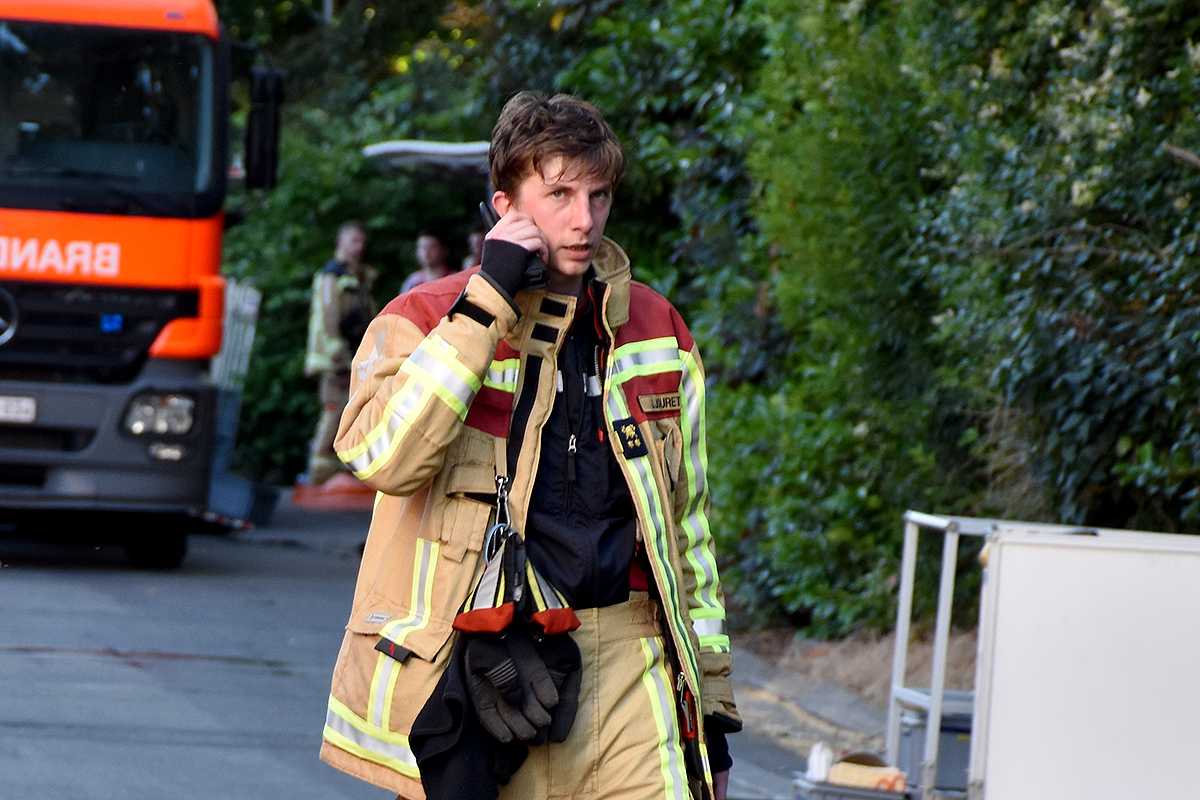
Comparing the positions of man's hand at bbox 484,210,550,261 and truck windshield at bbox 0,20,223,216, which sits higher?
truck windshield at bbox 0,20,223,216

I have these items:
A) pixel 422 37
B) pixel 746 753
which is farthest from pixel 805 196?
pixel 422 37

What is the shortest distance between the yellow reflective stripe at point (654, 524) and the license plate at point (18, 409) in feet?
26.2

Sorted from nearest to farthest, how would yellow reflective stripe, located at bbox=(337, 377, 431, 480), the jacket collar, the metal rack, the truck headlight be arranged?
yellow reflective stripe, located at bbox=(337, 377, 431, 480) → the jacket collar → the metal rack → the truck headlight

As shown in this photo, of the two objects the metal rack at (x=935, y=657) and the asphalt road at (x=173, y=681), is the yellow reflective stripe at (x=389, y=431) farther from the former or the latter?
the asphalt road at (x=173, y=681)

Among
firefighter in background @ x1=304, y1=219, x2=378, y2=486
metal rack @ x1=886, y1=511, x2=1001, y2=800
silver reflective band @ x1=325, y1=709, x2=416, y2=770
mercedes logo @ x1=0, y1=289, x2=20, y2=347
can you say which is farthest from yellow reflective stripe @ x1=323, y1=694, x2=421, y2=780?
firefighter in background @ x1=304, y1=219, x2=378, y2=486

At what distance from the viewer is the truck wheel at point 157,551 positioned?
11.5 meters

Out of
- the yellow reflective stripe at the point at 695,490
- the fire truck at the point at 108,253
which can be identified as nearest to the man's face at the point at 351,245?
the fire truck at the point at 108,253

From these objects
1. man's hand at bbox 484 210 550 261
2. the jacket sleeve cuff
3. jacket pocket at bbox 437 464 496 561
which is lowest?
jacket pocket at bbox 437 464 496 561

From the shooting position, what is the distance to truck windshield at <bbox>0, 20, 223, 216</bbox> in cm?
1073

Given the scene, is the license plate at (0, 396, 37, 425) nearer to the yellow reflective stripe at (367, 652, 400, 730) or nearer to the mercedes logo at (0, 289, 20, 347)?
the mercedes logo at (0, 289, 20, 347)

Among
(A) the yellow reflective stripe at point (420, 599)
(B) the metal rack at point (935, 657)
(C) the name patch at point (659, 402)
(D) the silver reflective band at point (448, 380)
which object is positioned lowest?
(B) the metal rack at point (935, 657)

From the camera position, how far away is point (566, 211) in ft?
10.6

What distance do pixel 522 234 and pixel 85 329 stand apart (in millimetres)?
8091

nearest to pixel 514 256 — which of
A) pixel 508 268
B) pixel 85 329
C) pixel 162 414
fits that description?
pixel 508 268
